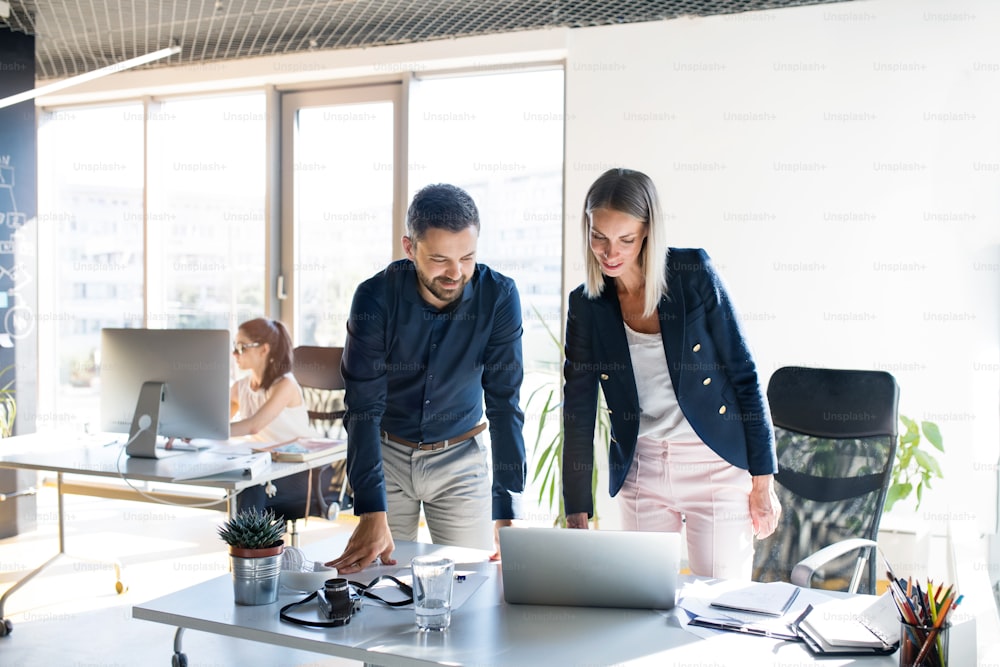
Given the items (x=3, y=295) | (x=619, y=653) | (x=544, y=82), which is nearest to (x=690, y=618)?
(x=619, y=653)

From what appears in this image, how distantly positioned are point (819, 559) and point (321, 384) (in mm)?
2721

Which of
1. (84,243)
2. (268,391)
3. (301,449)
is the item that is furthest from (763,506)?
(84,243)

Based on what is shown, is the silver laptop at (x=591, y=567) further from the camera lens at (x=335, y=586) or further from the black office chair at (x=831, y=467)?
the black office chair at (x=831, y=467)

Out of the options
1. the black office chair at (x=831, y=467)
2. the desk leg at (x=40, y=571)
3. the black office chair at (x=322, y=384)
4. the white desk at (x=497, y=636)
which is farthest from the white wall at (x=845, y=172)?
the desk leg at (x=40, y=571)

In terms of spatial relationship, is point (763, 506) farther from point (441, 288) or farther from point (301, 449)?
point (301, 449)

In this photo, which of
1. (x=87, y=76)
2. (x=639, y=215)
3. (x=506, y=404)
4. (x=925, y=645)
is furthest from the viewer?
(x=87, y=76)

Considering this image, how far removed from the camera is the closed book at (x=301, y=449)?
3.36 meters

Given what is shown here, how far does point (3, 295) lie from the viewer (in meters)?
4.99

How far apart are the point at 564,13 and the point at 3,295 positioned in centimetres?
359

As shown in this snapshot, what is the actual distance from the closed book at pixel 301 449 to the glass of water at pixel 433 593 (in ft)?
6.14

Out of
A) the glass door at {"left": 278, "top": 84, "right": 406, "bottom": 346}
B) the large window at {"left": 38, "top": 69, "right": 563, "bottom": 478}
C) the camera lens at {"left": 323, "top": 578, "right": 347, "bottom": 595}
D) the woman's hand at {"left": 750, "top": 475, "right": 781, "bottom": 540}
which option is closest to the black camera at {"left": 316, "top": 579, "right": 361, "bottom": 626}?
the camera lens at {"left": 323, "top": 578, "right": 347, "bottom": 595}

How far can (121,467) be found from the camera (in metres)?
3.24

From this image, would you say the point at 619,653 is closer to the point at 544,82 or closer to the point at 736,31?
the point at 736,31

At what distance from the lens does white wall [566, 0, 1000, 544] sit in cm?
402
